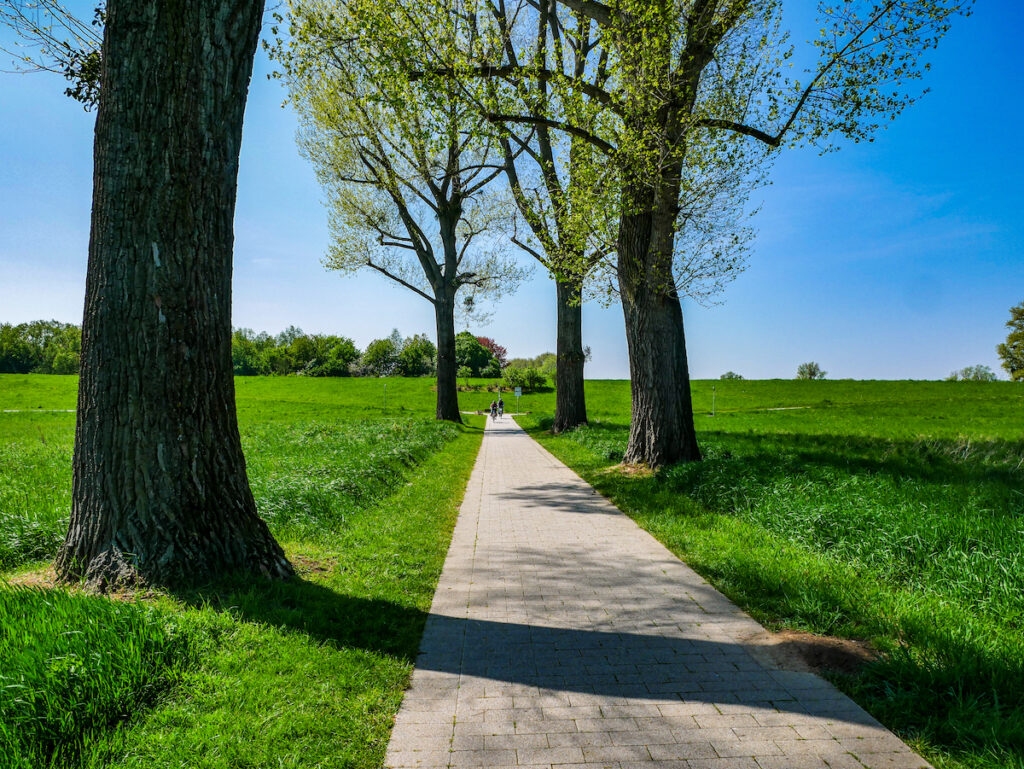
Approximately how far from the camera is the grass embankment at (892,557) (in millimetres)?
3143

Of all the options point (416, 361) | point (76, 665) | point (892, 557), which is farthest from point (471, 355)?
point (76, 665)

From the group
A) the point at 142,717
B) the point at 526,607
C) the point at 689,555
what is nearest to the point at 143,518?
the point at 142,717

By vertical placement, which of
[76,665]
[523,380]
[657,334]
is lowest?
[76,665]

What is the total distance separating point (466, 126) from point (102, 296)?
26.8 ft

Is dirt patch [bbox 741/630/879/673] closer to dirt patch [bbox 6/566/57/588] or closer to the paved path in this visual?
the paved path

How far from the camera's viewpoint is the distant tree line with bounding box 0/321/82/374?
81750 millimetres

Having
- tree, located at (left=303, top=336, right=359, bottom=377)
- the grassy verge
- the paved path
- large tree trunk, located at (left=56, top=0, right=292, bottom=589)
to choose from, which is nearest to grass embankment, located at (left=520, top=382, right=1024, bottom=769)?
the paved path

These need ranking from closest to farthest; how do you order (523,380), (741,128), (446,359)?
(741,128) < (446,359) < (523,380)

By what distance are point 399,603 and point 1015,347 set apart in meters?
78.3

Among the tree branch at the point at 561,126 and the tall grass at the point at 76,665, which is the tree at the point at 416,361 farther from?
the tall grass at the point at 76,665

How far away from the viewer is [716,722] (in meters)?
3.04

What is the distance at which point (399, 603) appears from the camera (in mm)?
4777

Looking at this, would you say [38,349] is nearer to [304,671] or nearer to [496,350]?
[496,350]

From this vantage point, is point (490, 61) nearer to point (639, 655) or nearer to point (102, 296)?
point (102, 296)
